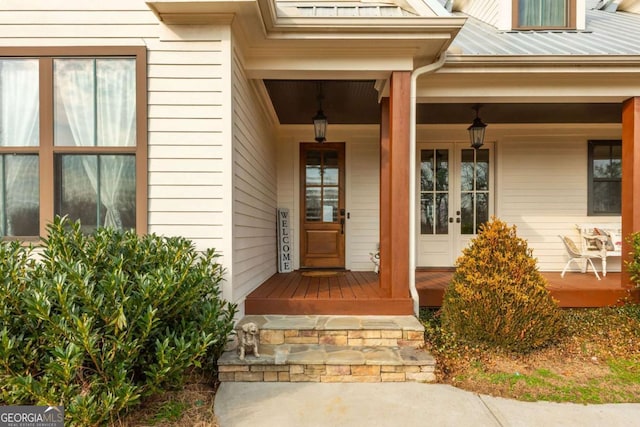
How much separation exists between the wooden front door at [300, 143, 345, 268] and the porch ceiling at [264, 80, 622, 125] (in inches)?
21.1

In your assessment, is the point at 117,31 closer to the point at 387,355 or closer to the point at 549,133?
the point at 387,355

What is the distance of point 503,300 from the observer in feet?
9.18

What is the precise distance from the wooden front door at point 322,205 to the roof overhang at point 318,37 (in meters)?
2.28

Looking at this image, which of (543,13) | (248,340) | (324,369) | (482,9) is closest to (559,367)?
(324,369)

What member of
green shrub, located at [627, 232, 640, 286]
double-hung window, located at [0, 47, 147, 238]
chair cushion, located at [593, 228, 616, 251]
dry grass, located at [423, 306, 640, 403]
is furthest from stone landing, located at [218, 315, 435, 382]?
chair cushion, located at [593, 228, 616, 251]

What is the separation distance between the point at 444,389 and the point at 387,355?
457 millimetres

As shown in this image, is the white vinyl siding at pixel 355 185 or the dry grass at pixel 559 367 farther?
the white vinyl siding at pixel 355 185

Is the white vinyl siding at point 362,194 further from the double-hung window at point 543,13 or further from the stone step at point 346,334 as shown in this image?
the double-hung window at point 543,13

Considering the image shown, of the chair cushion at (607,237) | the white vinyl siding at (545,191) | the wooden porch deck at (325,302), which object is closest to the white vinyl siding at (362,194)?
the wooden porch deck at (325,302)

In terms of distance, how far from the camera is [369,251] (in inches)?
218

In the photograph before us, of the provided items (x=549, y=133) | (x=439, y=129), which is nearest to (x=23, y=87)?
(x=439, y=129)

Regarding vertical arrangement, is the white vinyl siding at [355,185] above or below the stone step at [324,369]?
above

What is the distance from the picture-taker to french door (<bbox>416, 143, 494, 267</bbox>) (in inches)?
217

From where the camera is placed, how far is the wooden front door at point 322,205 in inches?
219
